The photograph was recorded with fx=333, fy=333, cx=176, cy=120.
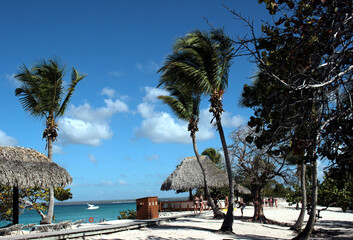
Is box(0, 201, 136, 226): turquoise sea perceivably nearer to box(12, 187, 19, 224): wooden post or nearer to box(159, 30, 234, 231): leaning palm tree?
box(12, 187, 19, 224): wooden post

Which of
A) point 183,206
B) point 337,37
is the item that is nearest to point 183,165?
point 183,206

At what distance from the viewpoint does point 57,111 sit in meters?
16.2

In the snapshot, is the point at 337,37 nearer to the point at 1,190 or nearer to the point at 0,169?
the point at 0,169

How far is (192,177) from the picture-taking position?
82.4 feet

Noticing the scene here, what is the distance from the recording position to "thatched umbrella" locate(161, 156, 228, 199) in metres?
23.9

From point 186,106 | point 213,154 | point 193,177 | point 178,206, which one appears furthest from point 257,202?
point 213,154

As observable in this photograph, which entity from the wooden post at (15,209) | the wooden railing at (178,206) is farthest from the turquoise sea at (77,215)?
the wooden post at (15,209)

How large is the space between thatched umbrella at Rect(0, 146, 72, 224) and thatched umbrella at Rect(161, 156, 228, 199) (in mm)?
12421

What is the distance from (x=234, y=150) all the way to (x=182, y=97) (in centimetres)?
400

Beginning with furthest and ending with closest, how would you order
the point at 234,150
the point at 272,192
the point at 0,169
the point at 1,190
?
the point at 272,192, the point at 234,150, the point at 1,190, the point at 0,169

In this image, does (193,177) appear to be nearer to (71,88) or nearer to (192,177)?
(192,177)

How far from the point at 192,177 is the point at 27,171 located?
14.9 metres

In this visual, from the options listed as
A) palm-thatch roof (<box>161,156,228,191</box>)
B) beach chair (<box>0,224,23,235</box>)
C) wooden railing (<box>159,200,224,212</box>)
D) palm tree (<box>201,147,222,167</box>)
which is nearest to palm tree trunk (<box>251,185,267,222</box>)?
Answer: wooden railing (<box>159,200,224,212</box>)

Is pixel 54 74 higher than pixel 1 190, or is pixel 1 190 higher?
pixel 54 74
